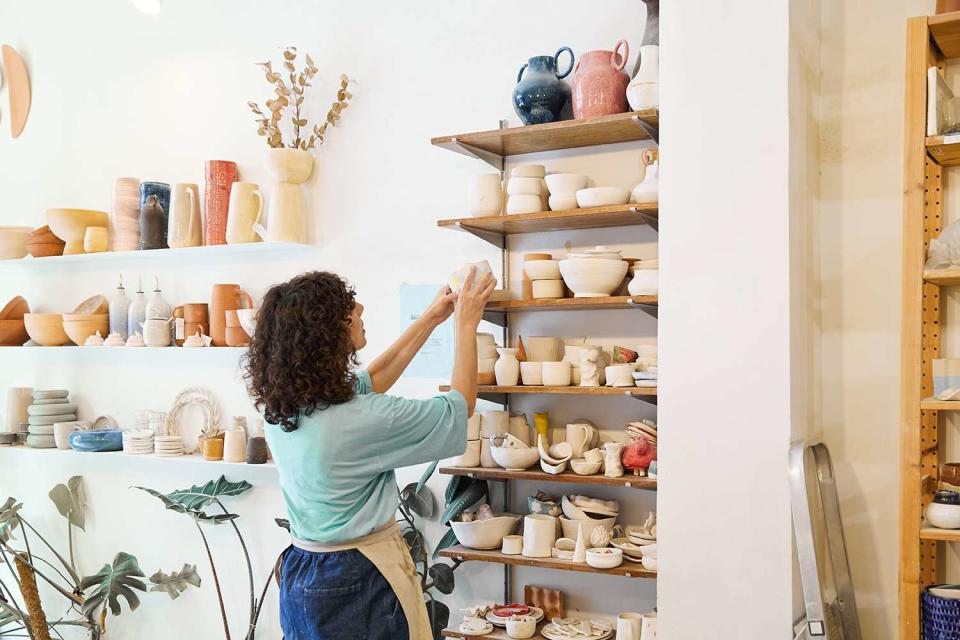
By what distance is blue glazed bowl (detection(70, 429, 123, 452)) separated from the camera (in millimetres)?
3590

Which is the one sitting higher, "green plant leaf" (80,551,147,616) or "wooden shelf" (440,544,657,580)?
"wooden shelf" (440,544,657,580)

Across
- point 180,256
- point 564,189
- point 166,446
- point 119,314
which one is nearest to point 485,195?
point 564,189

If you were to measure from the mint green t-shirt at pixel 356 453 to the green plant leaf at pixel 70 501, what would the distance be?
1985 mm

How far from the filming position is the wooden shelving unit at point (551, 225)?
248 cm

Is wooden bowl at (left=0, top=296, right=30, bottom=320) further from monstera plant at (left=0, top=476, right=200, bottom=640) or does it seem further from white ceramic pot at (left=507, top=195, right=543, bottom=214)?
white ceramic pot at (left=507, top=195, right=543, bottom=214)

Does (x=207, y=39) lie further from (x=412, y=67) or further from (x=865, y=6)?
(x=865, y=6)

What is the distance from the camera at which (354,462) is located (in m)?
2.10

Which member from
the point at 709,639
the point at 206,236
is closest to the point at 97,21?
the point at 206,236

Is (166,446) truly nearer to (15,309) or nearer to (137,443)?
(137,443)

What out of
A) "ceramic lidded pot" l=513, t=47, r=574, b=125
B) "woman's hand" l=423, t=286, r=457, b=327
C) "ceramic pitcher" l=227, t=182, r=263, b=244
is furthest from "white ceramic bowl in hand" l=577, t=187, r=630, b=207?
"ceramic pitcher" l=227, t=182, r=263, b=244

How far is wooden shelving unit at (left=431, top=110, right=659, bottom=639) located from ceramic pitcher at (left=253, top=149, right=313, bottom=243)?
70 centimetres

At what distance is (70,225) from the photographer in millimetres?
3699

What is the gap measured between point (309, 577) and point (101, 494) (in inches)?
80.1

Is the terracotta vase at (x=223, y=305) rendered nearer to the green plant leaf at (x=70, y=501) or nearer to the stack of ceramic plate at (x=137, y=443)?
the stack of ceramic plate at (x=137, y=443)
